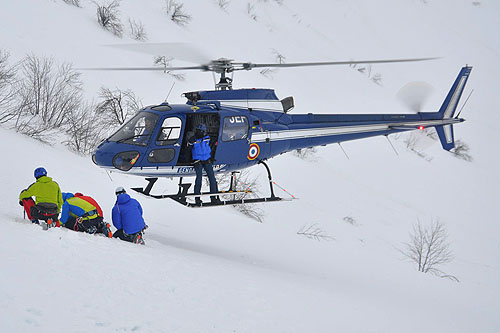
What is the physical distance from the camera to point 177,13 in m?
23.6

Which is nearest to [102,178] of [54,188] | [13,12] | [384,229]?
[54,188]

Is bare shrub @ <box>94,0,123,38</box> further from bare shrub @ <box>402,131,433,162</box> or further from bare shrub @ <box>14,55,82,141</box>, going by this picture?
bare shrub @ <box>402,131,433,162</box>

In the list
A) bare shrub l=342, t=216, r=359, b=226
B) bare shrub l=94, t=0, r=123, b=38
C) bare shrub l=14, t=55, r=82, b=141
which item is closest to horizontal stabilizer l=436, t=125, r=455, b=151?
bare shrub l=342, t=216, r=359, b=226

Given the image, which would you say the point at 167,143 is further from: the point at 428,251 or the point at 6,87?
the point at 428,251

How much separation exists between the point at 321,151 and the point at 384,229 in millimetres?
5411

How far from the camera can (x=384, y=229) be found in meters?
17.8

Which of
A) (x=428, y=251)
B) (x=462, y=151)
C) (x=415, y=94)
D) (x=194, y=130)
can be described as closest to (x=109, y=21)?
(x=194, y=130)

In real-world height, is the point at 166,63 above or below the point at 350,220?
above

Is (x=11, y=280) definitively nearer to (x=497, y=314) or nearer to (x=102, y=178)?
(x=102, y=178)

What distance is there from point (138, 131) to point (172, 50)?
1.76 metres

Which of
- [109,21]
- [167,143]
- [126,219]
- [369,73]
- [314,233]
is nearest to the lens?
[126,219]

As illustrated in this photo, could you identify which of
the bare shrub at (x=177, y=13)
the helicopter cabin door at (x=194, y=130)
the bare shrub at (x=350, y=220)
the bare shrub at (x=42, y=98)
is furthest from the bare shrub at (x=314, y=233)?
the bare shrub at (x=177, y=13)

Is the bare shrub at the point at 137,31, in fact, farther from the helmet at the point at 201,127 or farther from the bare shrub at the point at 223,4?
the helmet at the point at 201,127

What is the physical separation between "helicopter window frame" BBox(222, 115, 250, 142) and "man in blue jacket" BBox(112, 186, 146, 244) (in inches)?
110
